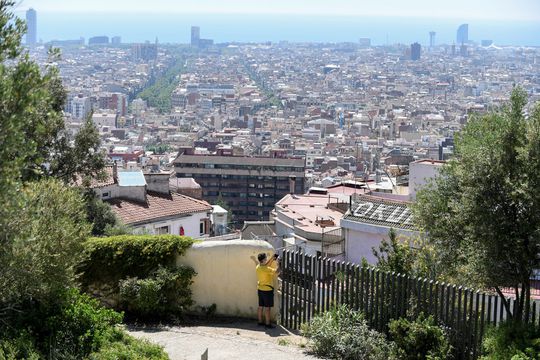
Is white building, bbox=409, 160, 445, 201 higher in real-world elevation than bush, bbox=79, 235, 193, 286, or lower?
lower

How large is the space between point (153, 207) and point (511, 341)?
17757 mm

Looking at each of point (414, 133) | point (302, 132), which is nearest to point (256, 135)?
point (302, 132)

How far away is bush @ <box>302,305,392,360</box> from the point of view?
841cm

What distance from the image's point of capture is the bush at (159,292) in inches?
370

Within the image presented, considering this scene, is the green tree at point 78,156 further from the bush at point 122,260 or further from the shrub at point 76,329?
the shrub at point 76,329

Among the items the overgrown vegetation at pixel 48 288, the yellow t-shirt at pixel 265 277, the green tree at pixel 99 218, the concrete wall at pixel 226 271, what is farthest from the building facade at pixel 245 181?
the overgrown vegetation at pixel 48 288

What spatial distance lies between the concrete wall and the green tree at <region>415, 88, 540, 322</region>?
7.83ft

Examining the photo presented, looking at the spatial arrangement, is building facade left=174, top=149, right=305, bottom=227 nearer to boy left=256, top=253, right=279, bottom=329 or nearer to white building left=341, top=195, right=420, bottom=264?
white building left=341, top=195, right=420, bottom=264

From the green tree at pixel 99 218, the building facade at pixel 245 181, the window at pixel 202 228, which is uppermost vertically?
the green tree at pixel 99 218

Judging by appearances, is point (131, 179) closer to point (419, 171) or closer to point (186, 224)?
point (186, 224)

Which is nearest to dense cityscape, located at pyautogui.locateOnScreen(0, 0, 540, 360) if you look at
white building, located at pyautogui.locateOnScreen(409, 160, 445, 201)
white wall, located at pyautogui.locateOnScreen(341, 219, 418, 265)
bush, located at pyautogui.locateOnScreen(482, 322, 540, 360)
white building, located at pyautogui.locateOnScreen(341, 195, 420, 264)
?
bush, located at pyautogui.locateOnScreen(482, 322, 540, 360)

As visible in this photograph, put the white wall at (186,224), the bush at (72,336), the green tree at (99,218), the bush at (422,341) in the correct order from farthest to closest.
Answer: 1. the white wall at (186,224)
2. the green tree at (99,218)
3. the bush at (422,341)
4. the bush at (72,336)

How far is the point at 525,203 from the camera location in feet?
24.0

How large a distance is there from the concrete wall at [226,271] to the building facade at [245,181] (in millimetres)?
77095
